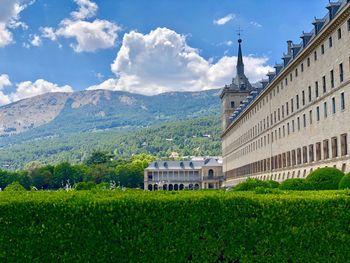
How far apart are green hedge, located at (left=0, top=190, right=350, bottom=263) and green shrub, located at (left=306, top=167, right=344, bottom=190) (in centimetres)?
2082

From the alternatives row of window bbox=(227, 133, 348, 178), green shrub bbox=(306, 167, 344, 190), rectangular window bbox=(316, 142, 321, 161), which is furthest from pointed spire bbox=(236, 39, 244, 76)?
green shrub bbox=(306, 167, 344, 190)

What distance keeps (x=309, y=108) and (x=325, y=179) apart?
64.4 feet

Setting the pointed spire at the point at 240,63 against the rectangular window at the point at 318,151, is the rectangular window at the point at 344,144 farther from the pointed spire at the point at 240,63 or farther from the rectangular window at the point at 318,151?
the pointed spire at the point at 240,63

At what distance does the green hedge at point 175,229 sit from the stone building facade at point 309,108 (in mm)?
29534

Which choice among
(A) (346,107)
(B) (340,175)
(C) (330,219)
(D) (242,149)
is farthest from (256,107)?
(C) (330,219)

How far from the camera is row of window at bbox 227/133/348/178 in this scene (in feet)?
146

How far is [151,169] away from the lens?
18638 cm

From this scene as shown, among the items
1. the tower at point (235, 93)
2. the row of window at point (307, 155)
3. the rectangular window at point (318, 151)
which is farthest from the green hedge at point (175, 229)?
the tower at point (235, 93)

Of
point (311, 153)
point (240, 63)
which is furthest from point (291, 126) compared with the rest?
point (240, 63)

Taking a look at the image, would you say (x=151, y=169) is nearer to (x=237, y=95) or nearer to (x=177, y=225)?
(x=237, y=95)

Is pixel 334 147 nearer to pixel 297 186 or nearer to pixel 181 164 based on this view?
pixel 297 186

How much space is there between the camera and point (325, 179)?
35281 millimetres

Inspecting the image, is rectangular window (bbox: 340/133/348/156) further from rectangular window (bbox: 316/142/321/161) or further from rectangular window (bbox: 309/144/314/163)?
rectangular window (bbox: 309/144/314/163)

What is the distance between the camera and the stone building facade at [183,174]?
18100cm
